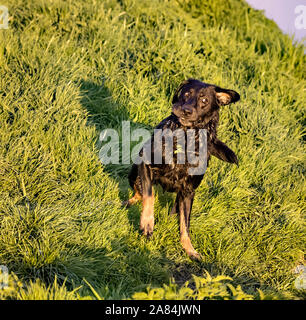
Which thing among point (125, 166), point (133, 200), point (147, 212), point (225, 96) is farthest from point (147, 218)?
point (225, 96)

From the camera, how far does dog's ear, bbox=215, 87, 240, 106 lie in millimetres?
3666

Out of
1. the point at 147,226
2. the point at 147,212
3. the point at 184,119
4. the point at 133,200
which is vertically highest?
the point at 184,119

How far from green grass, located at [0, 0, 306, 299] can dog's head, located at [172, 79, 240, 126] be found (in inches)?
38.7

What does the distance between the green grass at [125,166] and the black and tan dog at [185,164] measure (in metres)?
0.18

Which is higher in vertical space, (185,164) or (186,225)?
(185,164)

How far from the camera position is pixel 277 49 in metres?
7.02

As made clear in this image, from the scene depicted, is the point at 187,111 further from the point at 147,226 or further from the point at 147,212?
the point at 147,226

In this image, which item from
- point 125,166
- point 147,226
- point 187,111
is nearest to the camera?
point 187,111

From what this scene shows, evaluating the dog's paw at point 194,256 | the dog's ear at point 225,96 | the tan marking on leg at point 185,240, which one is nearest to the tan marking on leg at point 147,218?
the tan marking on leg at point 185,240

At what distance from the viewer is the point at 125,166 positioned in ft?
14.9

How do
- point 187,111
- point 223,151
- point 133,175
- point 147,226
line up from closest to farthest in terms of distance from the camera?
point 187,111, point 147,226, point 223,151, point 133,175

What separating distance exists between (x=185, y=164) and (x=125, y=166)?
105 cm

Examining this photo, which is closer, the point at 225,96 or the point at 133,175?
the point at 225,96

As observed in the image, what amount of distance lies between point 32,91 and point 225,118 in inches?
91.3
